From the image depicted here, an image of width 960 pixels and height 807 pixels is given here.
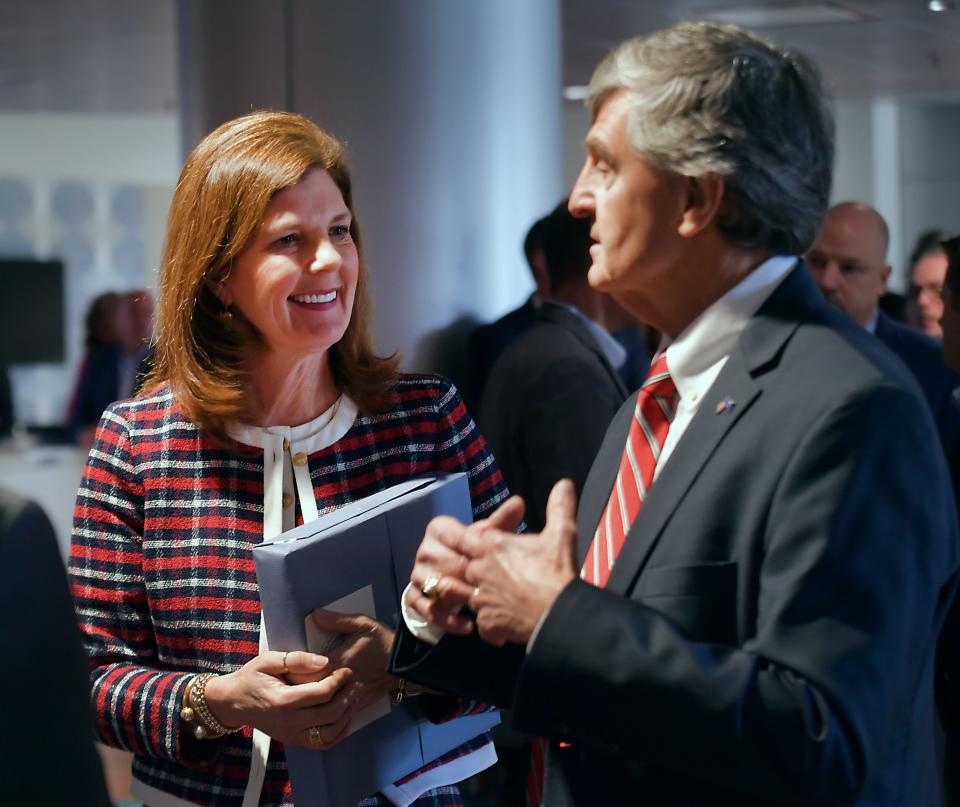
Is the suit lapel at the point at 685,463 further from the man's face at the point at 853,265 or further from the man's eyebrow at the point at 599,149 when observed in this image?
the man's face at the point at 853,265

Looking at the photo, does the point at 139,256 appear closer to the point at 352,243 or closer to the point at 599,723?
the point at 352,243

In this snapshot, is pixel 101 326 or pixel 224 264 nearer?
pixel 224 264

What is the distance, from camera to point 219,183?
192 cm

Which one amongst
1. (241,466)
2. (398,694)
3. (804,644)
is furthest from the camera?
(241,466)

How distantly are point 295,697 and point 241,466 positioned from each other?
413mm

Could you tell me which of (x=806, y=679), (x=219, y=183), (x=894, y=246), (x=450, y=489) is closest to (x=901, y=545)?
(x=806, y=679)

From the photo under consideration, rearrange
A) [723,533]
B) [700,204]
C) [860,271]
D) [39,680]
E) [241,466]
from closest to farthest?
[39,680]
[723,533]
[700,204]
[241,466]
[860,271]

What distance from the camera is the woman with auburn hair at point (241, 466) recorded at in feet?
5.79

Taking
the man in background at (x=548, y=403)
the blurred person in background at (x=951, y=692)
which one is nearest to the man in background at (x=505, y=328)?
the man in background at (x=548, y=403)

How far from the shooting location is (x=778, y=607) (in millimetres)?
1201

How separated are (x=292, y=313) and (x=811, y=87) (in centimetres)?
90

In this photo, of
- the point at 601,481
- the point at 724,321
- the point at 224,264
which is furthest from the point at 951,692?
the point at 224,264

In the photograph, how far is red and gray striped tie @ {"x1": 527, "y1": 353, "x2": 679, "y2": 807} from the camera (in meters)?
1.50

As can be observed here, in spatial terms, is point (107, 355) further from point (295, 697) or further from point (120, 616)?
point (295, 697)
